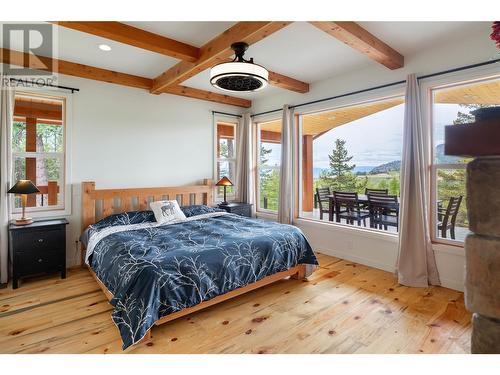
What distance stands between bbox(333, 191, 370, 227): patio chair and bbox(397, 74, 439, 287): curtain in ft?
2.88

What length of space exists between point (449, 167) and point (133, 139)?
13.4 feet

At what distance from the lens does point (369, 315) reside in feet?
7.91

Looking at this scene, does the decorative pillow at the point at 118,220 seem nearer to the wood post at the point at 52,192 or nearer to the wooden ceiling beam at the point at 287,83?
the wood post at the point at 52,192

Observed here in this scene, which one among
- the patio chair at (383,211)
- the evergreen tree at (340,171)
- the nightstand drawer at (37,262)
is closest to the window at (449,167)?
the patio chair at (383,211)

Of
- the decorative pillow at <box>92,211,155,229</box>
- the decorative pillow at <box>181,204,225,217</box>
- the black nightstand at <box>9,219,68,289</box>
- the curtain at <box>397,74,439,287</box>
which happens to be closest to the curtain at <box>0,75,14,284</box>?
the black nightstand at <box>9,219,68,289</box>

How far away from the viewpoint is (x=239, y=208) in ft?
15.7

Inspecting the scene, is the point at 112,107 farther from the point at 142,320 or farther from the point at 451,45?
the point at 451,45

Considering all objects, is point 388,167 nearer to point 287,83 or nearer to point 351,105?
point 351,105

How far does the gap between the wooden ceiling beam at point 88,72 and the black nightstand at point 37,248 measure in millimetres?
1840

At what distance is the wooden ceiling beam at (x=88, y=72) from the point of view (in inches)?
123

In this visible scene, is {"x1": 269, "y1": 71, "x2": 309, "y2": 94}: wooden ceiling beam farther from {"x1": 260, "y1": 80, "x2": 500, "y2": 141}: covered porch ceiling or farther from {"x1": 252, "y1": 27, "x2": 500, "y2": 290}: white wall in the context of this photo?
{"x1": 260, "y1": 80, "x2": 500, "y2": 141}: covered porch ceiling

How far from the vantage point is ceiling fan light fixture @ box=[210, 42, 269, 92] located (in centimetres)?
235

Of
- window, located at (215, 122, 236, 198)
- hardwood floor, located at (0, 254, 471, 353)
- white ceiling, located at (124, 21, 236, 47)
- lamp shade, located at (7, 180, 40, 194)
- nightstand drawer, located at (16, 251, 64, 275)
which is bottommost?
hardwood floor, located at (0, 254, 471, 353)
